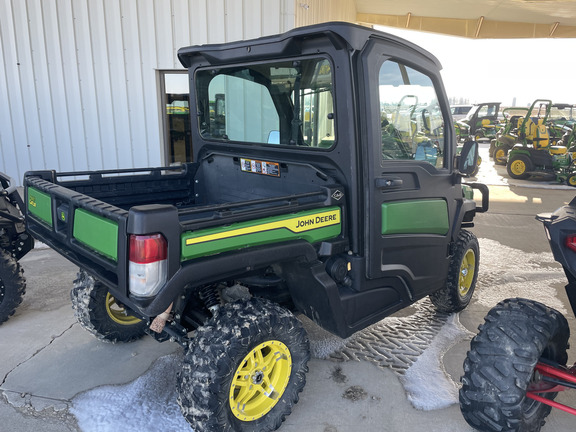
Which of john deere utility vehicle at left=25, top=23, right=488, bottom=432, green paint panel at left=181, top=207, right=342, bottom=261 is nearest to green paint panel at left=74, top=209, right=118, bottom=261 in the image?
john deere utility vehicle at left=25, top=23, right=488, bottom=432

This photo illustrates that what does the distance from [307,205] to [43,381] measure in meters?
2.10

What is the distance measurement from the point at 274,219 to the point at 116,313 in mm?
1812

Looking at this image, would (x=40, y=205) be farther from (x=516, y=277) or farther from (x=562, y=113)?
(x=562, y=113)

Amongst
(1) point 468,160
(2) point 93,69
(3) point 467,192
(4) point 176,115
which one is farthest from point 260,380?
(2) point 93,69

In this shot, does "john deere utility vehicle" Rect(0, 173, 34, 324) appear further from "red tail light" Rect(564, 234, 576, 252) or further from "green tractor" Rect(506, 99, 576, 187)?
"green tractor" Rect(506, 99, 576, 187)

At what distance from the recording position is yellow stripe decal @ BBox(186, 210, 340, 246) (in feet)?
7.04

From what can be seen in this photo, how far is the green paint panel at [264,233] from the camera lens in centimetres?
211

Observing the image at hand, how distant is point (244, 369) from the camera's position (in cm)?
244

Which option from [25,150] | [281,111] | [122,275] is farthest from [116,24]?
[122,275]

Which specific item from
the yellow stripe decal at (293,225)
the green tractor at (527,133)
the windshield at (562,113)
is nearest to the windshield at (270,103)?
the yellow stripe decal at (293,225)

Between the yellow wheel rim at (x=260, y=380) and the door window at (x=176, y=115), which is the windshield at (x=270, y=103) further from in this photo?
the door window at (x=176, y=115)

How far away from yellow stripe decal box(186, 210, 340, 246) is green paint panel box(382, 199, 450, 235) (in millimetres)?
356

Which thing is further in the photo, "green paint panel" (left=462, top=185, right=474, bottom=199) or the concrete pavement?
"green paint panel" (left=462, top=185, right=474, bottom=199)

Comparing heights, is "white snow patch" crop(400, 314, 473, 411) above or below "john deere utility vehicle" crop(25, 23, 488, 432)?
below
